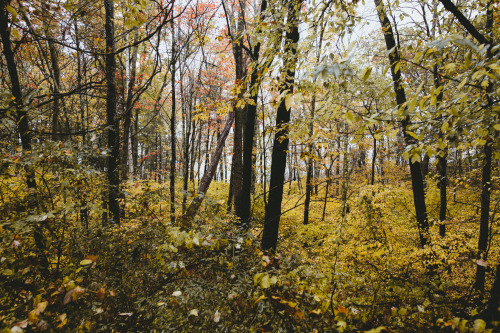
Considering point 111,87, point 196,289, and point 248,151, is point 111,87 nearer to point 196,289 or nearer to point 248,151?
point 248,151

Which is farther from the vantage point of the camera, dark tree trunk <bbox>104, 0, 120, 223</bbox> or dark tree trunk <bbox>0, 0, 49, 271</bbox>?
dark tree trunk <bbox>104, 0, 120, 223</bbox>

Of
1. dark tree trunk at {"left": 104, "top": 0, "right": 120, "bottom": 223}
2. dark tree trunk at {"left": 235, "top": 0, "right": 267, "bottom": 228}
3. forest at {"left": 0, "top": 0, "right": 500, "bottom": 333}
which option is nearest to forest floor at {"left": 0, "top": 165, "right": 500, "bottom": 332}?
forest at {"left": 0, "top": 0, "right": 500, "bottom": 333}

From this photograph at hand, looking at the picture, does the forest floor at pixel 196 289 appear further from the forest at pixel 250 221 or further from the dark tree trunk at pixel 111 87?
the dark tree trunk at pixel 111 87

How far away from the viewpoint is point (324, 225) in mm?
10961

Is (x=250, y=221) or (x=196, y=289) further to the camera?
(x=250, y=221)

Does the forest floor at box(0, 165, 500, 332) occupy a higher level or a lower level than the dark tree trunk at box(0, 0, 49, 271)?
lower

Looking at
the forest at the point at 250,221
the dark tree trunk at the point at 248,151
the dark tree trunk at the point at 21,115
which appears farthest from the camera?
the dark tree trunk at the point at 248,151

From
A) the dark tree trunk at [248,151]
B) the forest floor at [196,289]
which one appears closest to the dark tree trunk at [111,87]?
the forest floor at [196,289]

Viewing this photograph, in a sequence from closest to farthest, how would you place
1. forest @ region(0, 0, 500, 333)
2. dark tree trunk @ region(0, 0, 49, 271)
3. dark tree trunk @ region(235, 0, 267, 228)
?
forest @ region(0, 0, 500, 333) → dark tree trunk @ region(0, 0, 49, 271) → dark tree trunk @ region(235, 0, 267, 228)

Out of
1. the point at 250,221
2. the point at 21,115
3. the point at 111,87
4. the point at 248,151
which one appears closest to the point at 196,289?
the point at 250,221

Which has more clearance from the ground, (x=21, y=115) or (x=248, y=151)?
(x=21, y=115)

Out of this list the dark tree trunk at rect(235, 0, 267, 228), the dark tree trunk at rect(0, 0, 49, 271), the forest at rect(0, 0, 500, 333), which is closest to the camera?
the forest at rect(0, 0, 500, 333)

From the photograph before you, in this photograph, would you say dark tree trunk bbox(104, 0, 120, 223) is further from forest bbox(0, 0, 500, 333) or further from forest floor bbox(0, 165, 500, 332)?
forest floor bbox(0, 165, 500, 332)

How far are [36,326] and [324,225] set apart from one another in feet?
36.3
